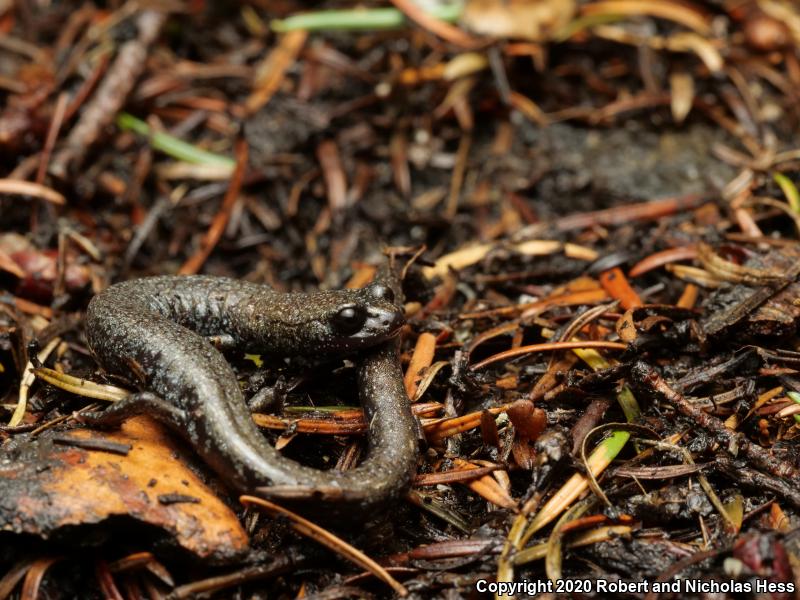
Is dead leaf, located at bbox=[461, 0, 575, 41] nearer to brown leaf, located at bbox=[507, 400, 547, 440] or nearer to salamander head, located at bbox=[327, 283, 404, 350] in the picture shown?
salamander head, located at bbox=[327, 283, 404, 350]

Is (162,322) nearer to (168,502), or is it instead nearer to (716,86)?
(168,502)

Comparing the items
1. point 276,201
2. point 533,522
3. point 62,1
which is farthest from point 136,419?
point 62,1

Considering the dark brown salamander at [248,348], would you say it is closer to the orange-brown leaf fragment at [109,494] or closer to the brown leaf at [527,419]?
the orange-brown leaf fragment at [109,494]

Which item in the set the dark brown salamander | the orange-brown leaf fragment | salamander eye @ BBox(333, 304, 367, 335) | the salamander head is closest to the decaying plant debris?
the orange-brown leaf fragment

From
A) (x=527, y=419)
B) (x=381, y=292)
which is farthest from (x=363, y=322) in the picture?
(x=527, y=419)

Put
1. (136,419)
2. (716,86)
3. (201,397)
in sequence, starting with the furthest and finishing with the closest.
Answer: (716,86) < (136,419) < (201,397)

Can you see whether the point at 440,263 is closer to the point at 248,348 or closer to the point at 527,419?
the point at 248,348

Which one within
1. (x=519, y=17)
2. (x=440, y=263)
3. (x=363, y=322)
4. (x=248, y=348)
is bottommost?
(x=248, y=348)

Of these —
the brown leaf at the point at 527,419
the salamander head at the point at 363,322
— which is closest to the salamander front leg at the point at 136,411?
the salamander head at the point at 363,322
